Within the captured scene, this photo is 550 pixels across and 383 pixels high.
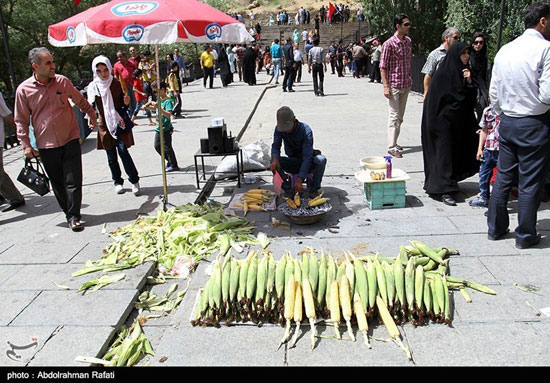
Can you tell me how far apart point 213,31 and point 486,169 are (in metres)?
3.72

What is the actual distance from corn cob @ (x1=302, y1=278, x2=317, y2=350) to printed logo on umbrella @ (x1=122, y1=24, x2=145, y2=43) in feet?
9.53

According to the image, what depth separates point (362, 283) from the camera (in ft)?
11.9

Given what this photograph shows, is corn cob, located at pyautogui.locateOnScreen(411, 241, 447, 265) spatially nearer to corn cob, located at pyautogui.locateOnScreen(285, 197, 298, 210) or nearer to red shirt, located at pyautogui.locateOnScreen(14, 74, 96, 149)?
corn cob, located at pyautogui.locateOnScreen(285, 197, 298, 210)

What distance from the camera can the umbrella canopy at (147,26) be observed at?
4543 millimetres

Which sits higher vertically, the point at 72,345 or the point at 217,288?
the point at 217,288

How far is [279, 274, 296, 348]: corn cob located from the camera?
11.0 feet

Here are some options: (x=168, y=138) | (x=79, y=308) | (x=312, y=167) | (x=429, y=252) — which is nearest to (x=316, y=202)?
(x=312, y=167)

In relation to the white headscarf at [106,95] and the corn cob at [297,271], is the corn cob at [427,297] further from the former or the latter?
the white headscarf at [106,95]

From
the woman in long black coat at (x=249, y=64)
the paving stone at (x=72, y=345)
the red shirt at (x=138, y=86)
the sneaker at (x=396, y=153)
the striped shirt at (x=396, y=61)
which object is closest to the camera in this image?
the paving stone at (x=72, y=345)

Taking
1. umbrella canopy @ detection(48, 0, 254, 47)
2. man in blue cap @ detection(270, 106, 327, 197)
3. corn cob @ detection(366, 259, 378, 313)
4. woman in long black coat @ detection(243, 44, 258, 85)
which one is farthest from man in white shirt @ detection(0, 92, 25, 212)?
woman in long black coat @ detection(243, 44, 258, 85)

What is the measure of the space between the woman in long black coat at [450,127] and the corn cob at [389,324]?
9.51 ft

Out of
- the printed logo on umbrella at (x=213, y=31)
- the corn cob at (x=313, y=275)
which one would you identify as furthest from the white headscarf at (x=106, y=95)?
the corn cob at (x=313, y=275)

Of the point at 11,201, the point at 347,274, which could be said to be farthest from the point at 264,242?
the point at 11,201

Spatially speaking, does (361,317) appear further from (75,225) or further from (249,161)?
(249,161)
